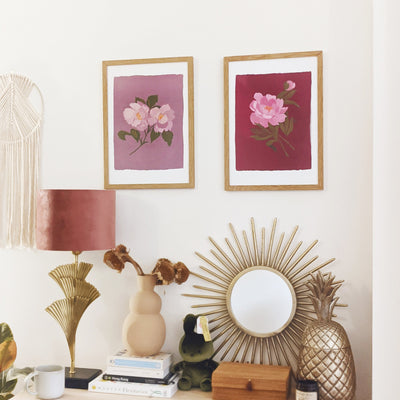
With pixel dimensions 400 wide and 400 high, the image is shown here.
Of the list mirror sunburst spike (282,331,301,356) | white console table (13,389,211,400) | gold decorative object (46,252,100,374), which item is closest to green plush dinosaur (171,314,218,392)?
white console table (13,389,211,400)

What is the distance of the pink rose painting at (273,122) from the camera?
192 cm

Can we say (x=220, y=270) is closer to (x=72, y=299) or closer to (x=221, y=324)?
(x=221, y=324)

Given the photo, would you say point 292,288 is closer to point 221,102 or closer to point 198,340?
point 198,340

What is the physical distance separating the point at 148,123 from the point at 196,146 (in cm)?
20

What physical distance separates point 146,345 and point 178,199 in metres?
0.52

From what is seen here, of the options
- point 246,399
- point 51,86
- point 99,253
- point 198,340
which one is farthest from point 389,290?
point 51,86

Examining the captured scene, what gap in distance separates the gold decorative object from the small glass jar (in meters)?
0.78

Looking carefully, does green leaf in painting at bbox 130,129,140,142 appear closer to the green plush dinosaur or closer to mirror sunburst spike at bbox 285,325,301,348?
the green plush dinosaur

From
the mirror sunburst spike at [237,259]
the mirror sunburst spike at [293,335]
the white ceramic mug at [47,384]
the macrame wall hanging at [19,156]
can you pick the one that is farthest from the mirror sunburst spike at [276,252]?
the macrame wall hanging at [19,156]

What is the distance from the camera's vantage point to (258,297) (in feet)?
6.29

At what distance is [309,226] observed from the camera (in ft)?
6.31

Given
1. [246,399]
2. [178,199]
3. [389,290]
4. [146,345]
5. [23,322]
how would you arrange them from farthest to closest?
[23,322]
[178,199]
[146,345]
[246,399]
[389,290]

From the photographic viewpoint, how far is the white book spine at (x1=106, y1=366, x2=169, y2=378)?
6.06 ft

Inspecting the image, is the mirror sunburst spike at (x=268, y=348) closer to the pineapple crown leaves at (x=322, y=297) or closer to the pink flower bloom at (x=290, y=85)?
the pineapple crown leaves at (x=322, y=297)
